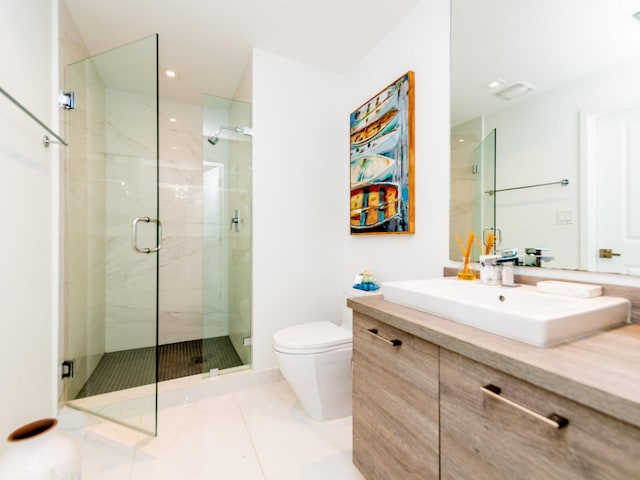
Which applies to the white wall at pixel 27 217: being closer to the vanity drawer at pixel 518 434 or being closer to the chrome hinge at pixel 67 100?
the chrome hinge at pixel 67 100

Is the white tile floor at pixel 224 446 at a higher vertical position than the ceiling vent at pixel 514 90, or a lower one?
lower

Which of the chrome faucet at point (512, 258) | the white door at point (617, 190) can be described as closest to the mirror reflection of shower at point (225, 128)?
the chrome faucet at point (512, 258)

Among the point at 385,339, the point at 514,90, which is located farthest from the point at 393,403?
the point at 514,90

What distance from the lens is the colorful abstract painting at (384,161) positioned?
5.70 feet

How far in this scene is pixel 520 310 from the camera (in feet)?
3.09

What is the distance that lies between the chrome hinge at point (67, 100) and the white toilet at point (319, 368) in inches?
70.8

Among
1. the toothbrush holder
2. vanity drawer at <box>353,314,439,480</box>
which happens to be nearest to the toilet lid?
vanity drawer at <box>353,314,439,480</box>

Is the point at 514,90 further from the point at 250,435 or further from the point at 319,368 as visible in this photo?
the point at 250,435

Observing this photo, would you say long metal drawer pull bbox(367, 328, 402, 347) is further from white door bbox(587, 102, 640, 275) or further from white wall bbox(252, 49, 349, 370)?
white wall bbox(252, 49, 349, 370)

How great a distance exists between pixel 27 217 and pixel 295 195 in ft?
4.96

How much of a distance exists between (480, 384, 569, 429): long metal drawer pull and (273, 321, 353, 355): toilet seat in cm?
100

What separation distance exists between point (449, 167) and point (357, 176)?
76cm

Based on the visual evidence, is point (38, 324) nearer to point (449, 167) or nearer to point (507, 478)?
point (507, 478)

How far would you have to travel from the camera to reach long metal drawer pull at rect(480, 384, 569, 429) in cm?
54
